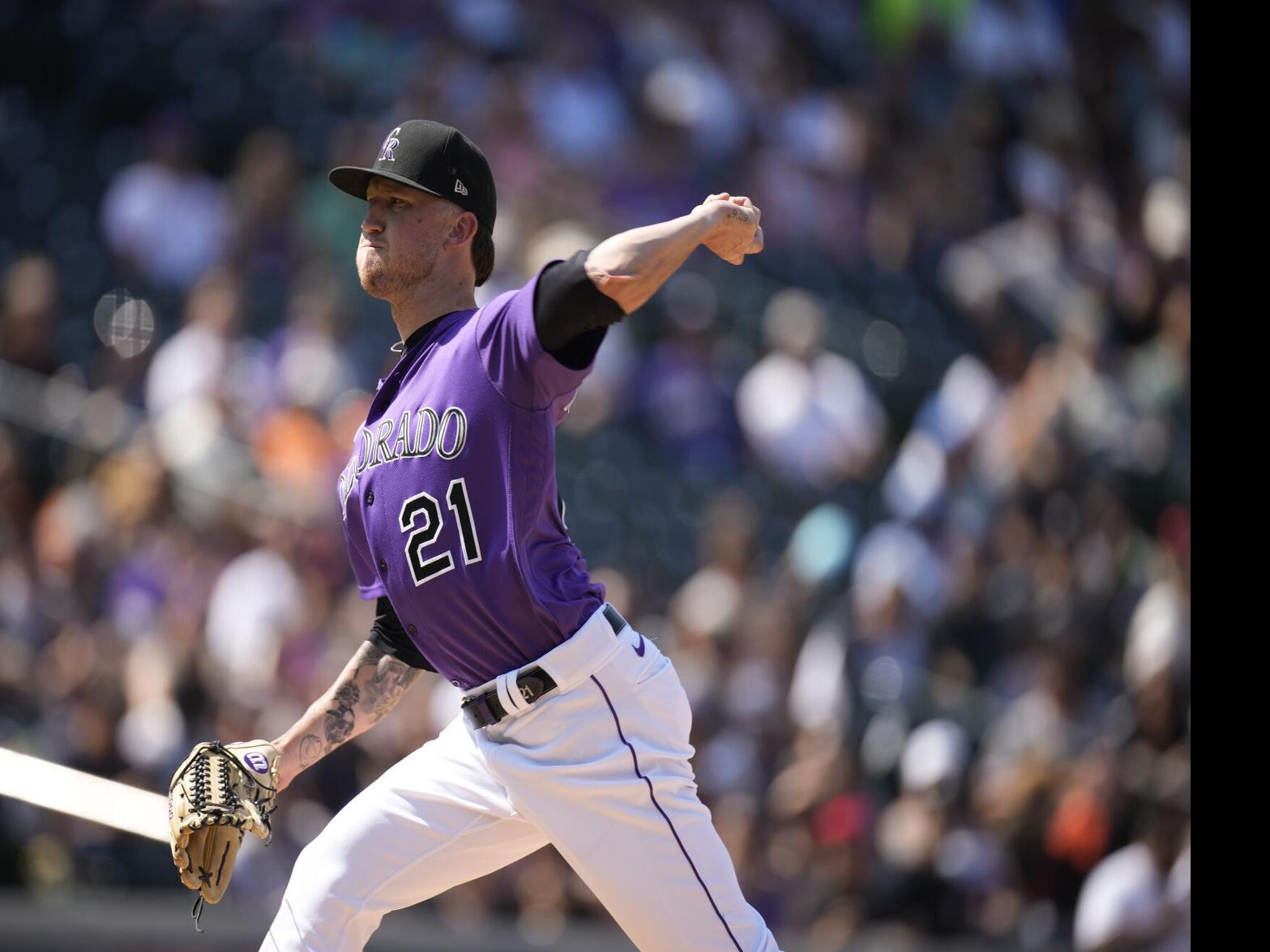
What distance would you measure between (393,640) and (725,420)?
5085mm

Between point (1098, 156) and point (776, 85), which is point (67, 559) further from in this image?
point (1098, 156)

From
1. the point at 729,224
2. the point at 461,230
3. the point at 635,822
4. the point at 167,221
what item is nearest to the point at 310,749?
the point at 635,822

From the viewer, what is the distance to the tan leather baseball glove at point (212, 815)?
3.09 meters

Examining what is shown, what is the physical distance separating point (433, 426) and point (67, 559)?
14.6ft

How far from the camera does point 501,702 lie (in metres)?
3.09

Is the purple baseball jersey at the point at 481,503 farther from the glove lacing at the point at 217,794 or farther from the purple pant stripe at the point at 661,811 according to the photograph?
the glove lacing at the point at 217,794

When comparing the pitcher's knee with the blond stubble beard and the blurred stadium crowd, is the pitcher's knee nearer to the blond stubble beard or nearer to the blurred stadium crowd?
the blond stubble beard

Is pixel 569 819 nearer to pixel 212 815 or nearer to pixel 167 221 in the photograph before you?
pixel 212 815

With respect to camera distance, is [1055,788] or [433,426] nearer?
[433,426]

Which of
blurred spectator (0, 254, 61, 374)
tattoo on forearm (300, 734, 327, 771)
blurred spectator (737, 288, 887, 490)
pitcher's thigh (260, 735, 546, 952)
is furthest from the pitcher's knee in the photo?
blurred spectator (737, 288, 887, 490)

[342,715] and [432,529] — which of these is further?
[342,715]

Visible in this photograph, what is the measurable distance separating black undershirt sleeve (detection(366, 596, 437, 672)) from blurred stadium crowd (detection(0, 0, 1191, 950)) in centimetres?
333

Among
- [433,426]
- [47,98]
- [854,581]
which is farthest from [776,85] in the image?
[433,426]

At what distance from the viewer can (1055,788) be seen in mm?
7453
